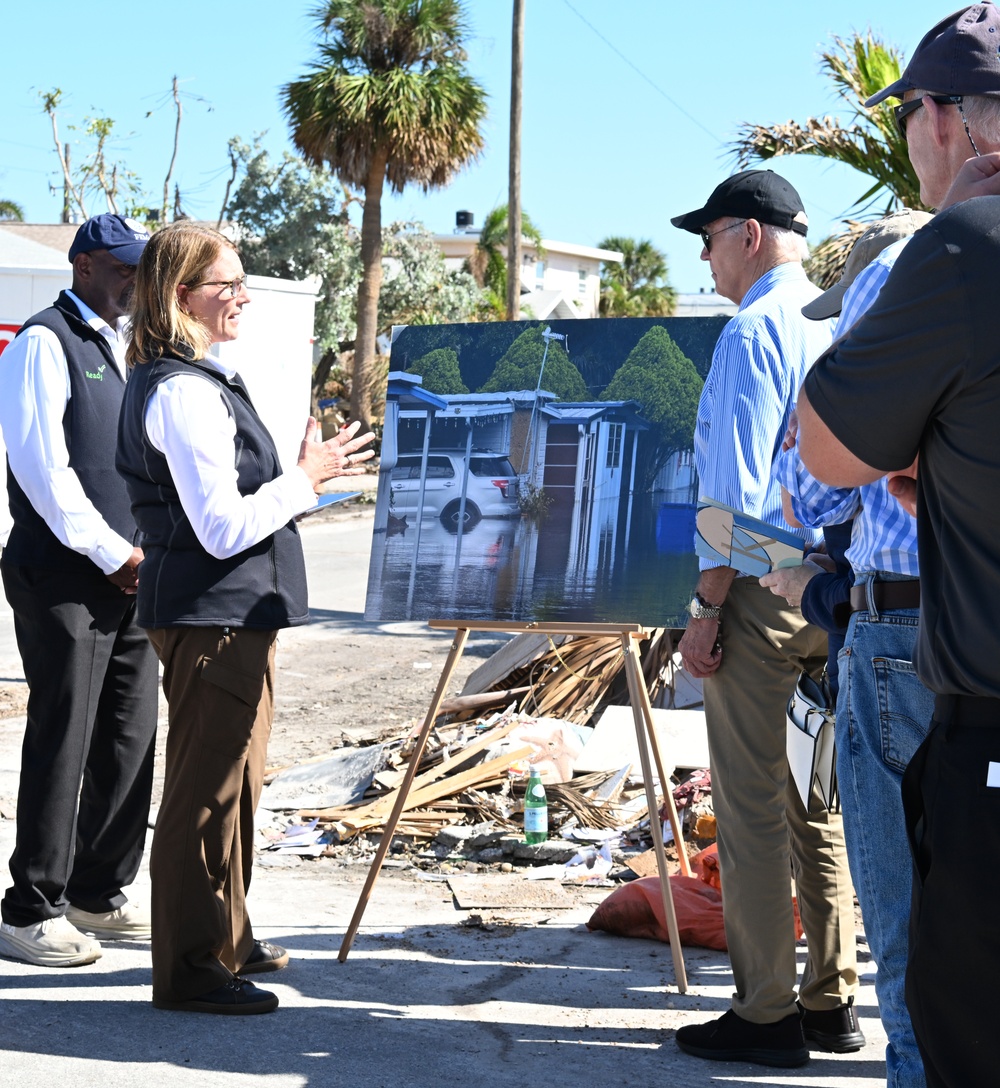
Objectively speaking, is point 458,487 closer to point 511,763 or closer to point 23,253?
point 511,763

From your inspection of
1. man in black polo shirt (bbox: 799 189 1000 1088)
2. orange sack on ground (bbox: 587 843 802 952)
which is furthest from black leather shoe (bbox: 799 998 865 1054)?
man in black polo shirt (bbox: 799 189 1000 1088)

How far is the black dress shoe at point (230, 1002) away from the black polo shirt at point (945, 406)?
243 cm

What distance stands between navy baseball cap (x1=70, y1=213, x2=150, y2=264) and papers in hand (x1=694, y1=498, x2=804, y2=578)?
231cm

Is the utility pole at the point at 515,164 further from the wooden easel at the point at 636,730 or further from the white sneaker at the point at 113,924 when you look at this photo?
the white sneaker at the point at 113,924

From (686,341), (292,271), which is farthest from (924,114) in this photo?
(292,271)

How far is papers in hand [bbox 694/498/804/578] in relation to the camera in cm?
283

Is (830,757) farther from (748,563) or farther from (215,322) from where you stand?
(215,322)

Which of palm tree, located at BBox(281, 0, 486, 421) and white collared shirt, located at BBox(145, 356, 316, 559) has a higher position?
palm tree, located at BBox(281, 0, 486, 421)

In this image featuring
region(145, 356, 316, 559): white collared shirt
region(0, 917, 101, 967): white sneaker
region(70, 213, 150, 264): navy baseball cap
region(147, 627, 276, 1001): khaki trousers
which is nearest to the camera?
region(145, 356, 316, 559): white collared shirt

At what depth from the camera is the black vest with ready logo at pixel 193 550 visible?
11.5 ft

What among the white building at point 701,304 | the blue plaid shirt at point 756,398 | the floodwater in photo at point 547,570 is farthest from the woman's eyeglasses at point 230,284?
the white building at point 701,304

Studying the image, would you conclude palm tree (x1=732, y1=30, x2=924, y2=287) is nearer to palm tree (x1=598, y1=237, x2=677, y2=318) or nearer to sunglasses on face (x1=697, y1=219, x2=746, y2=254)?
sunglasses on face (x1=697, y1=219, x2=746, y2=254)

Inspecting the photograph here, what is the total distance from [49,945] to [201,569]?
4.54ft

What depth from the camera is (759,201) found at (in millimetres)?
3424
